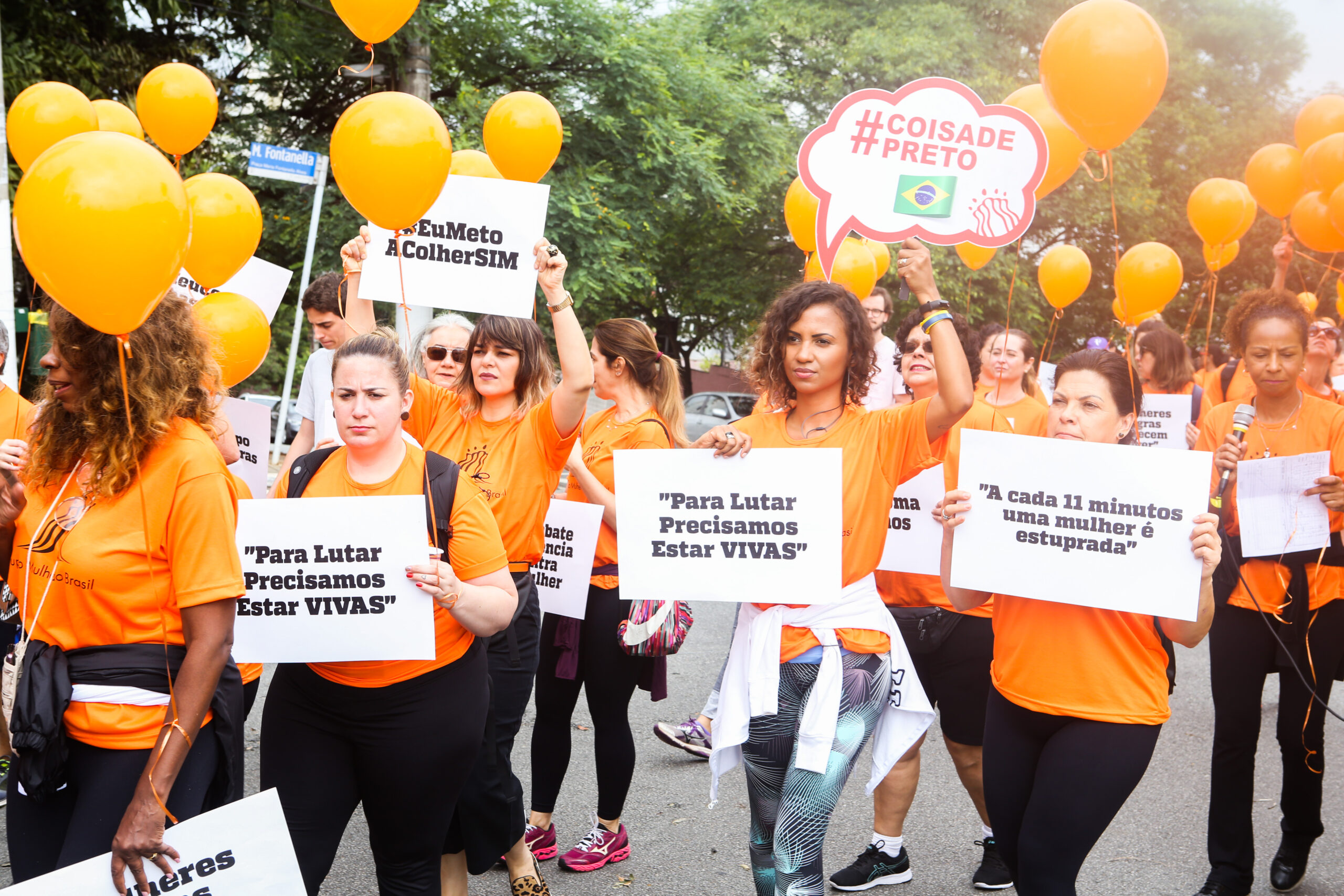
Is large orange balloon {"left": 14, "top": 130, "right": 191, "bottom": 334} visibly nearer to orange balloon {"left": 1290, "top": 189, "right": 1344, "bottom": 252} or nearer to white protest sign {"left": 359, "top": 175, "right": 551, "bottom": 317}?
white protest sign {"left": 359, "top": 175, "right": 551, "bottom": 317}

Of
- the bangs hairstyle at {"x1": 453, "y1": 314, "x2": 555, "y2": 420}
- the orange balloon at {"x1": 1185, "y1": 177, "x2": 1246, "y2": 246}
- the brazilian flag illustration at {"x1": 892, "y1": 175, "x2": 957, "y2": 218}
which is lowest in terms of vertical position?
the bangs hairstyle at {"x1": 453, "y1": 314, "x2": 555, "y2": 420}

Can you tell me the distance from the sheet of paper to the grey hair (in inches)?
117

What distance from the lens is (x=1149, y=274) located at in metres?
6.33

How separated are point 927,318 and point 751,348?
2.60 ft

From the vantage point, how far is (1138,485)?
2863mm

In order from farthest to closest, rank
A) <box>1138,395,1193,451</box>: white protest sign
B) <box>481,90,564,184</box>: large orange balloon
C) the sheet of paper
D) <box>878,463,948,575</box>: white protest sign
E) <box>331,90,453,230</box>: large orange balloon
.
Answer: <box>1138,395,1193,451</box>: white protest sign
<box>481,90,564,184</box>: large orange balloon
<box>878,463,948,575</box>: white protest sign
the sheet of paper
<box>331,90,453,230</box>: large orange balloon

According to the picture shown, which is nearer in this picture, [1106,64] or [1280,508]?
[1106,64]

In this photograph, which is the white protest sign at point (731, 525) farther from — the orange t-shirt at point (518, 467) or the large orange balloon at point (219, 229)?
the large orange balloon at point (219, 229)

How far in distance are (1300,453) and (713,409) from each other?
17.6 m

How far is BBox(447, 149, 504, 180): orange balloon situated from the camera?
4.36 metres

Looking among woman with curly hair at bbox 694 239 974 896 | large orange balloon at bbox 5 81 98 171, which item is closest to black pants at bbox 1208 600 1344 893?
woman with curly hair at bbox 694 239 974 896

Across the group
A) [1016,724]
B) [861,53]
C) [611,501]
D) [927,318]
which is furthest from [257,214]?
[861,53]

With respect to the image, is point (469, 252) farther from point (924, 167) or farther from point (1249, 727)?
point (1249, 727)

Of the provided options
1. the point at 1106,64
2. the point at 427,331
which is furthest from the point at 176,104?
the point at 1106,64
